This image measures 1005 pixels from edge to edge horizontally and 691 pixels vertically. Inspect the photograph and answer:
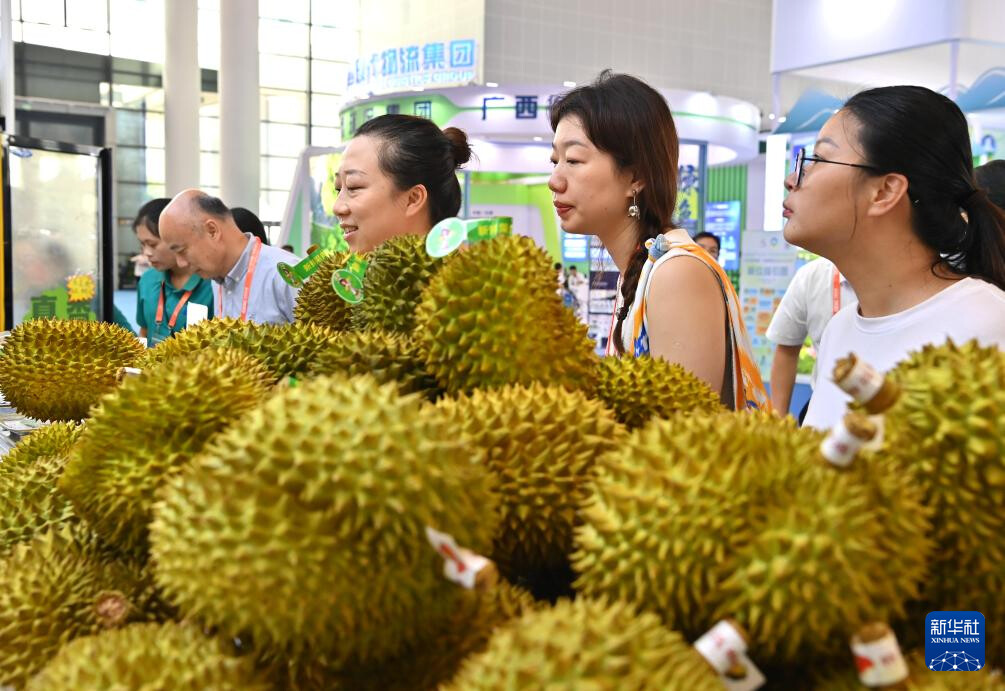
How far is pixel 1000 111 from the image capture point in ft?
17.2

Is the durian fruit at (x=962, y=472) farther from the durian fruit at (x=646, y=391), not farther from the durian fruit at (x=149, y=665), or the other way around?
the durian fruit at (x=149, y=665)

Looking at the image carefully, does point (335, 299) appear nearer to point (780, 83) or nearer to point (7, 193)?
point (7, 193)

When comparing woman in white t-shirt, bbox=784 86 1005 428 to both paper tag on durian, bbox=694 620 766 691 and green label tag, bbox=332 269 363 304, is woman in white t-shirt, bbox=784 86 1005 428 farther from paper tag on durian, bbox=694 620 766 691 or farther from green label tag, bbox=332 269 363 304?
paper tag on durian, bbox=694 620 766 691

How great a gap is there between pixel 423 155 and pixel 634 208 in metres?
0.63

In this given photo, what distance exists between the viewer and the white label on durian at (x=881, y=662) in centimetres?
57

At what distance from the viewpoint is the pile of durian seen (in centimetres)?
59

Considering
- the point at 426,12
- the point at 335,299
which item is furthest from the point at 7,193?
the point at 426,12

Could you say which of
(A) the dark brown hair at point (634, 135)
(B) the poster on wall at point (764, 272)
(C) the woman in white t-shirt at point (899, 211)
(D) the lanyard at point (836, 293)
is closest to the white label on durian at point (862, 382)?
(C) the woman in white t-shirt at point (899, 211)

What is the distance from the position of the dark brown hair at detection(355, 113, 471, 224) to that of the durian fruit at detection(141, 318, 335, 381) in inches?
51.7

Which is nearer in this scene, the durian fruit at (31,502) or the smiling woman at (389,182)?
the durian fruit at (31,502)

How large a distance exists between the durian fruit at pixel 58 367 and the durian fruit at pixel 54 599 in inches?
27.4

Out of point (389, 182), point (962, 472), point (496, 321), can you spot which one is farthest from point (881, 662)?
point (389, 182)

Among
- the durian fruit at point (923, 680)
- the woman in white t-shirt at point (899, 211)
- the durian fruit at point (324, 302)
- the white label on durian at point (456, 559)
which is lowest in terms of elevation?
the durian fruit at point (923, 680)

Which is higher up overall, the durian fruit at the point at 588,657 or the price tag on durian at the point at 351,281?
the price tag on durian at the point at 351,281
